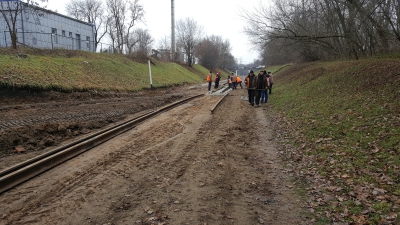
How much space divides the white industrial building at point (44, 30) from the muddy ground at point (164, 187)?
2173 centimetres

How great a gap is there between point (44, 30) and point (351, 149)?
Result: 35982 mm

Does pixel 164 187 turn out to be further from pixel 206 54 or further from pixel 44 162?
pixel 206 54

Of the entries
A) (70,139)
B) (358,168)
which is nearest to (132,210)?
(358,168)

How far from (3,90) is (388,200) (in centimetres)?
1665

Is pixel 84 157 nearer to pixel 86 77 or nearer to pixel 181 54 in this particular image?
pixel 86 77

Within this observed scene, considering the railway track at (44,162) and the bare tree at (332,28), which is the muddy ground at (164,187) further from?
the bare tree at (332,28)

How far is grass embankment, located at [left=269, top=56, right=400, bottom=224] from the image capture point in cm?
463

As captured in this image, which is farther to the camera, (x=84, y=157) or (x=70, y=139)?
(x=70, y=139)

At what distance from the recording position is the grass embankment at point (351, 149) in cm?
463

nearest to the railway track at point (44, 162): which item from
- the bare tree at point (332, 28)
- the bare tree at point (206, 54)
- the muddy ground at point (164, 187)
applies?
the muddy ground at point (164, 187)

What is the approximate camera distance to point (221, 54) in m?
116

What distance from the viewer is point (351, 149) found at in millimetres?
7176

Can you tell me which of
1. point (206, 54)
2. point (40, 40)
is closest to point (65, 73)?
point (40, 40)

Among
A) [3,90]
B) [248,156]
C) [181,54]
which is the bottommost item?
[248,156]
